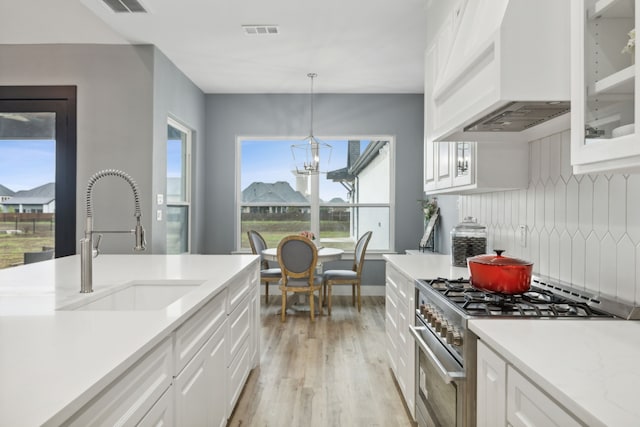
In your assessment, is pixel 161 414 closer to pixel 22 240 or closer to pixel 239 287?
pixel 239 287

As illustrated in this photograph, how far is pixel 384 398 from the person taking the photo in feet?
8.81

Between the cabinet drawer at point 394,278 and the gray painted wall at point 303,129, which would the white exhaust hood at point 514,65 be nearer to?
the cabinet drawer at point 394,278

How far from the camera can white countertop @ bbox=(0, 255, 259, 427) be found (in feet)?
2.52

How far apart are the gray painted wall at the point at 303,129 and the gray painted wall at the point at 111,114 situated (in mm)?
1693

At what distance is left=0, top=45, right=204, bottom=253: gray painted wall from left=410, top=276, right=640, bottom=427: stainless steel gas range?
118 inches

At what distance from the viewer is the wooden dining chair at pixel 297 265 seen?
4.33m

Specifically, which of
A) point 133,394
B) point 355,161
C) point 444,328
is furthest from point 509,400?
point 355,161

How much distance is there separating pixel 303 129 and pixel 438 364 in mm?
4611

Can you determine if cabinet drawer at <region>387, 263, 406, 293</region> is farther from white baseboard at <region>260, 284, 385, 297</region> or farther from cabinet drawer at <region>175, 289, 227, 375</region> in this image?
white baseboard at <region>260, 284, 385, 297</region>

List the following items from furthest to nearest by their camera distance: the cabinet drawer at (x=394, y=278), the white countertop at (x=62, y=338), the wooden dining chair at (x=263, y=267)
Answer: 1. the wooden dining chair at (x=263, y=267)
2. the cabinet drawer at (x=394, y=278)
3. the white countertop at (x=62, y=338)

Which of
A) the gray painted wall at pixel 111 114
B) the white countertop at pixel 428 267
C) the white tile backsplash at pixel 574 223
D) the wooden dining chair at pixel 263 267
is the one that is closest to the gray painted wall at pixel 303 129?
the wooden dining chair at pixel 263 267

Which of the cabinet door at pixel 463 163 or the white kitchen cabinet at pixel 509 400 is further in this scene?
the cabinet door at pixel 463 163

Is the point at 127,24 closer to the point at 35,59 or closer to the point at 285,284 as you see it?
the point at 35,59

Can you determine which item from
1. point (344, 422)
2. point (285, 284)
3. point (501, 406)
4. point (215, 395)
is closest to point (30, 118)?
point (285, 284)
